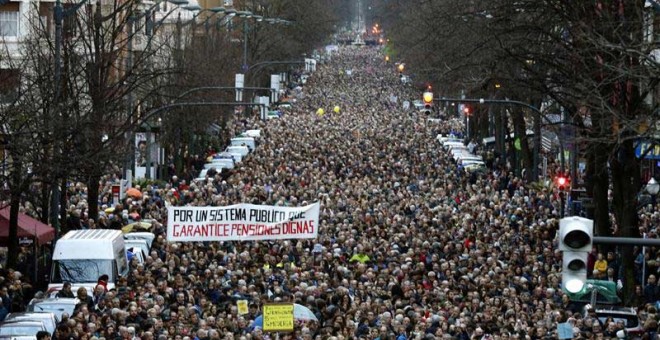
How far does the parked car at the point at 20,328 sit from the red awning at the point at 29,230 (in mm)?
9312

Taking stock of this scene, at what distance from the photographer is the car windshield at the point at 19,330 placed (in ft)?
79.2

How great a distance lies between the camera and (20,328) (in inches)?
955

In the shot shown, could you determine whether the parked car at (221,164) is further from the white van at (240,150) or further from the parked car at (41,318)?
the parked car at (41,318)

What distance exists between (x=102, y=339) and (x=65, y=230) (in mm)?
15850

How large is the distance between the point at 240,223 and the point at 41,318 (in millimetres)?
7440

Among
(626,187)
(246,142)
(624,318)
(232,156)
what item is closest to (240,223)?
(624,318)

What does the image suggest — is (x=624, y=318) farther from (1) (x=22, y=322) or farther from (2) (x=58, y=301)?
(1) (x=22, y=322)

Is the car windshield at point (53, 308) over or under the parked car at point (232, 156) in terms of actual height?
under

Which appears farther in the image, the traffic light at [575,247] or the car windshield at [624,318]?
the car windshield at [624,318]

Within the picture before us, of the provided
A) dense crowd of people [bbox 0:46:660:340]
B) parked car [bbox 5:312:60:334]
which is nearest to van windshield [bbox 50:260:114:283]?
dense crowd of people [bbox 0:46:660:340]

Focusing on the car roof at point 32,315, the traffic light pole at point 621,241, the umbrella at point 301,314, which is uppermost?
the traffic light pole at point 621,241

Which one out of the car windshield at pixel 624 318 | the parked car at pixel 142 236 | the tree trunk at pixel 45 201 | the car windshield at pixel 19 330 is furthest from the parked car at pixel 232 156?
the car windshield at pixel 19 330

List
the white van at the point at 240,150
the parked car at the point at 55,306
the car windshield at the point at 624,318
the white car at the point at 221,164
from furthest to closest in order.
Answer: the white van at the point at 240,150, the white car at the point at 221,164, the parked car at the point at 55,306, the car windshield at the point at 624,318

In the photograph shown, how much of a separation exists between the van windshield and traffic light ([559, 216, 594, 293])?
759 inches
